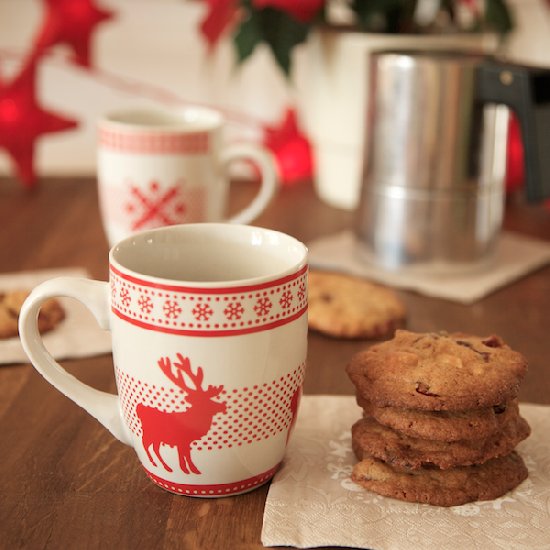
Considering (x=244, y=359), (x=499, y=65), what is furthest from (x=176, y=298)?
(x=499, y=65)

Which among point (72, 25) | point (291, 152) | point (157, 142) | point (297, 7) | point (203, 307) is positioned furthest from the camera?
point (291, 152)

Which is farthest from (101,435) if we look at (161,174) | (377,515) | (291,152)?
(291,152)

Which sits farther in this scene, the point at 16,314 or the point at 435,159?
the point at 435,159

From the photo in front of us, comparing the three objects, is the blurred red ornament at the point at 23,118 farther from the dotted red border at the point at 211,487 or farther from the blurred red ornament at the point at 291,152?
the dotted red border at the point at 211,487

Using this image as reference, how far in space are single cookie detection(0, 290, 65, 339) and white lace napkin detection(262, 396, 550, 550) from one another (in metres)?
0.30

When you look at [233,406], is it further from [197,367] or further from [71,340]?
[71,340]

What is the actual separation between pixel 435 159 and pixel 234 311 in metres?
0.50

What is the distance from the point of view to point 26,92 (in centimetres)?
118

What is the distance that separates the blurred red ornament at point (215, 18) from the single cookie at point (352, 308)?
1.28ft

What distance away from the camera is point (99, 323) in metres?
0.55

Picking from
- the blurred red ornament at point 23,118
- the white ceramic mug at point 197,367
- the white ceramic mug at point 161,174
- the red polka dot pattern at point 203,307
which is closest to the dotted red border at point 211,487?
the white ceramic mug at point 197,367

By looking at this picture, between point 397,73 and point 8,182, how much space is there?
650 millimetres

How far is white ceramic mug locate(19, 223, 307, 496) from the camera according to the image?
0.49 metres

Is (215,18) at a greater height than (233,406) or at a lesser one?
greater
